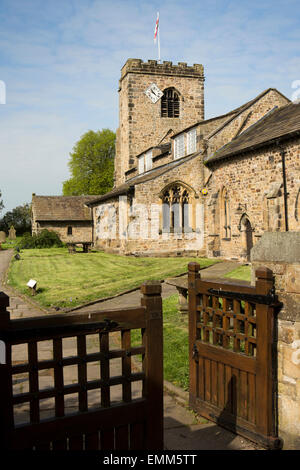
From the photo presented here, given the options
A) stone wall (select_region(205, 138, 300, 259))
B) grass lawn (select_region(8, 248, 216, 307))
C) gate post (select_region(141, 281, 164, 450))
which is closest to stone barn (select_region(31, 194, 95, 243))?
grass lawn (select_region(8, 248, 216, 307))

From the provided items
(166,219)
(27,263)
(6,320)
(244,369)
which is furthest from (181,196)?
(6,320)

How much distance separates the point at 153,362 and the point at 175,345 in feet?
14.2

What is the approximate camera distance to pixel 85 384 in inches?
126

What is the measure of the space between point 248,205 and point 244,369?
55.4ft

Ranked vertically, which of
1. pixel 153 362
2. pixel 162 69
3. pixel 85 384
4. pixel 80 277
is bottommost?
pixel 80 277

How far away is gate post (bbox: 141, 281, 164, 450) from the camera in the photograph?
134 inches

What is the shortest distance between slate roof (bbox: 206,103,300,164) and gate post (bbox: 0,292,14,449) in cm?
1597

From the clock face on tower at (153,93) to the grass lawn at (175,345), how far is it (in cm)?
2781

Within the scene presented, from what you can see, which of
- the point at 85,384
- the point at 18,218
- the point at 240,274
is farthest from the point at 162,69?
the point at 18,218

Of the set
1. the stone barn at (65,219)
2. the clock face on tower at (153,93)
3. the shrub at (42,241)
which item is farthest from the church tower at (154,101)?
the stone barn at (65,219)

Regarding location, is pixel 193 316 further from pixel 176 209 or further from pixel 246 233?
pixel 176 209

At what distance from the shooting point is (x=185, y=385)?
588 centimetres

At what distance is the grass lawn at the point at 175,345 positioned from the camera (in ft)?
20.3
